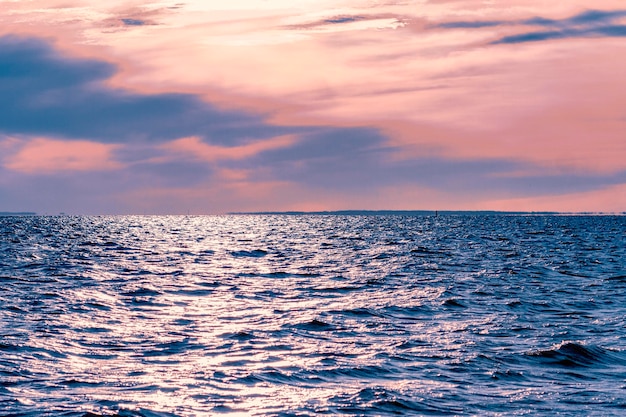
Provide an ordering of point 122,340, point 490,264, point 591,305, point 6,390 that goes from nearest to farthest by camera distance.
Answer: point 6,390, point 122,340, point 591,305, point 490,264

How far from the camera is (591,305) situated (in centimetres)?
3425

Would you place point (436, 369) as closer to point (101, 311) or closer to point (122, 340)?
point (122, 340)

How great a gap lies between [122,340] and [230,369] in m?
5.58

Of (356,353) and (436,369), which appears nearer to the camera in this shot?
(436,369)

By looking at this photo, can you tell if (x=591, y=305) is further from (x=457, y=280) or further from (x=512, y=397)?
(x=512, y=397)

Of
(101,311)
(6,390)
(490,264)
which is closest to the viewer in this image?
(6,390)

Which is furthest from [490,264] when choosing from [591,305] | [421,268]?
[591,305]

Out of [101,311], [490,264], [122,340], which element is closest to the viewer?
[122,340]

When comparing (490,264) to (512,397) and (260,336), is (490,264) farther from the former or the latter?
(512,397)

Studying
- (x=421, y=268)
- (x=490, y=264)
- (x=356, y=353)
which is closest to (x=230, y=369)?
(x=356, y=353)

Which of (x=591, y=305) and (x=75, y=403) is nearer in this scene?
(x=75, y=403)

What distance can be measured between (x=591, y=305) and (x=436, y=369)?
55.0 feet

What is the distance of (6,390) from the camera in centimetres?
1694

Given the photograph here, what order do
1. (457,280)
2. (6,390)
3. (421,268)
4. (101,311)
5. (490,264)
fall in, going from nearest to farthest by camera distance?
(6,390), (101,311), (457,280), (421,268), (490,264)
